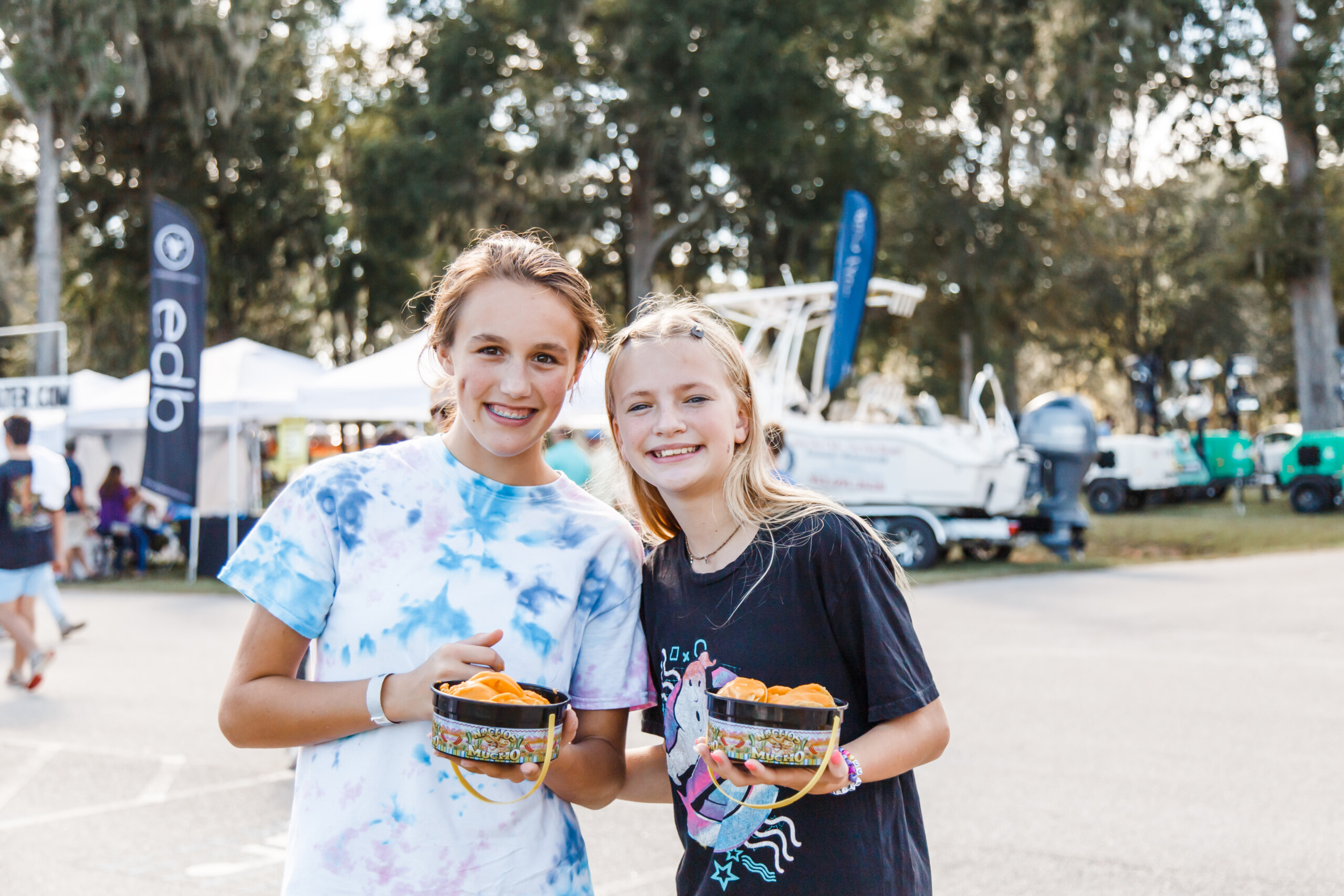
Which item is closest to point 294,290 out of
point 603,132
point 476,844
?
point 603,132

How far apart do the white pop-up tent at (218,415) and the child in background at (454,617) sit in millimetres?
12906

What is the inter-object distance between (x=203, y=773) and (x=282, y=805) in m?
0.79

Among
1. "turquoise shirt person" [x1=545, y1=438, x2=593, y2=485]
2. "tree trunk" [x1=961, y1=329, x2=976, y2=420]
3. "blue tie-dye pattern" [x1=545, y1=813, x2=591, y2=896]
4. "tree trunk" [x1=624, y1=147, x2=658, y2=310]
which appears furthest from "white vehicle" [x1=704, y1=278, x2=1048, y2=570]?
"tree trunk" [x1=961, y1=329, x2=976, y2=420]

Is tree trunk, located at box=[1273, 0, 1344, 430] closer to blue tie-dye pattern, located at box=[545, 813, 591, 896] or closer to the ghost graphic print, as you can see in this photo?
the ghost graphic print

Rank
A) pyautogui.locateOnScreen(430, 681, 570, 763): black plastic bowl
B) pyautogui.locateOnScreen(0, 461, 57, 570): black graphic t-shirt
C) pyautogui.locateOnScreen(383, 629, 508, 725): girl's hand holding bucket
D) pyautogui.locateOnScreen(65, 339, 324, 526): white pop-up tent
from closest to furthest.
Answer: pyautogui.locateOnScreen(430, 681, 570, 763): black plastic bowl < pyautogui.locateOnScreen(383, 629, 508, 725): girl's hand holding bucket < pyautogui.locateOnScreen(0, 461, 57, 570): black graphic t-shirt < pyautogui.locateOnScreen(65, 339, 324, 526): white pop-up tent

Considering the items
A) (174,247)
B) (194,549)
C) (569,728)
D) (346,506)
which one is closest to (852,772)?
(569,728)

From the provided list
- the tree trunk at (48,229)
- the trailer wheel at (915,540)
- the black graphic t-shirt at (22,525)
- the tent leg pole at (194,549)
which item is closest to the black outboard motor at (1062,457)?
the trailer wheel at (915,540)

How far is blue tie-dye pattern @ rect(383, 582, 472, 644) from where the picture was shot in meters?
1.85

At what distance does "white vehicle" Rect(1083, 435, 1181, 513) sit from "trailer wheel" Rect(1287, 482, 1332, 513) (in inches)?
123

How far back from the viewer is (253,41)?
26.4 meters

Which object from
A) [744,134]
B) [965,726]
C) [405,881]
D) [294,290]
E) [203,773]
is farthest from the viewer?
[294,290]

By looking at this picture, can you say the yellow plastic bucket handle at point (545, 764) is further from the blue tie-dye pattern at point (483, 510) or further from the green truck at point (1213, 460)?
the green truck at point (1213, 460)

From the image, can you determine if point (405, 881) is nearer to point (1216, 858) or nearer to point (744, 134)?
point (1216, 858)

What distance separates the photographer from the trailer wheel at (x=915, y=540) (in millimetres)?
16078
